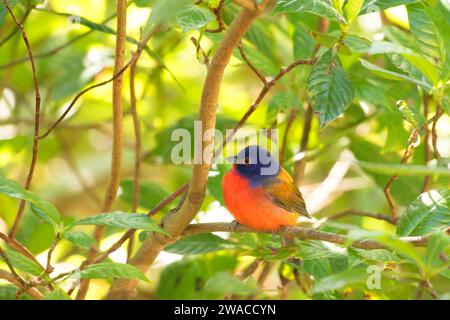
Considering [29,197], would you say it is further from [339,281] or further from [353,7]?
[353,7]

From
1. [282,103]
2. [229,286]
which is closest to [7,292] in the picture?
[229,286]

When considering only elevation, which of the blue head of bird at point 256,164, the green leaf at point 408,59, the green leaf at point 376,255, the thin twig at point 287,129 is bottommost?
the green leaf at point 376,255

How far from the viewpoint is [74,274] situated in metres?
2.77

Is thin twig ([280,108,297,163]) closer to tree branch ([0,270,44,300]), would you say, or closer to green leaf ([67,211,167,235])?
green leaf ([67,211,167,235])

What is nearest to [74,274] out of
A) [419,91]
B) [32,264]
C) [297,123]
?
[32,264]

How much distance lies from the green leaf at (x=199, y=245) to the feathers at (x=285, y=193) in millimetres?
518

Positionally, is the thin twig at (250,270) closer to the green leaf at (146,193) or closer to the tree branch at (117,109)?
the green leaf at (146,193)

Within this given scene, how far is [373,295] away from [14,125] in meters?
3.19

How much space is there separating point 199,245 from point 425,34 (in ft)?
5.17

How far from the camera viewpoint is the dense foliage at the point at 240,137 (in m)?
2.79

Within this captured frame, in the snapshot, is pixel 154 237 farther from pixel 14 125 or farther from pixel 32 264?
pixel 14 125

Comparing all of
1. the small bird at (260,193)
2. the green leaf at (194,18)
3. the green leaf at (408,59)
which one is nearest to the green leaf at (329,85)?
the green leaf at (408,59)

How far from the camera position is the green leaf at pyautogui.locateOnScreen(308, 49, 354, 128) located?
9.61ft

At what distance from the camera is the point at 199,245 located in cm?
379
